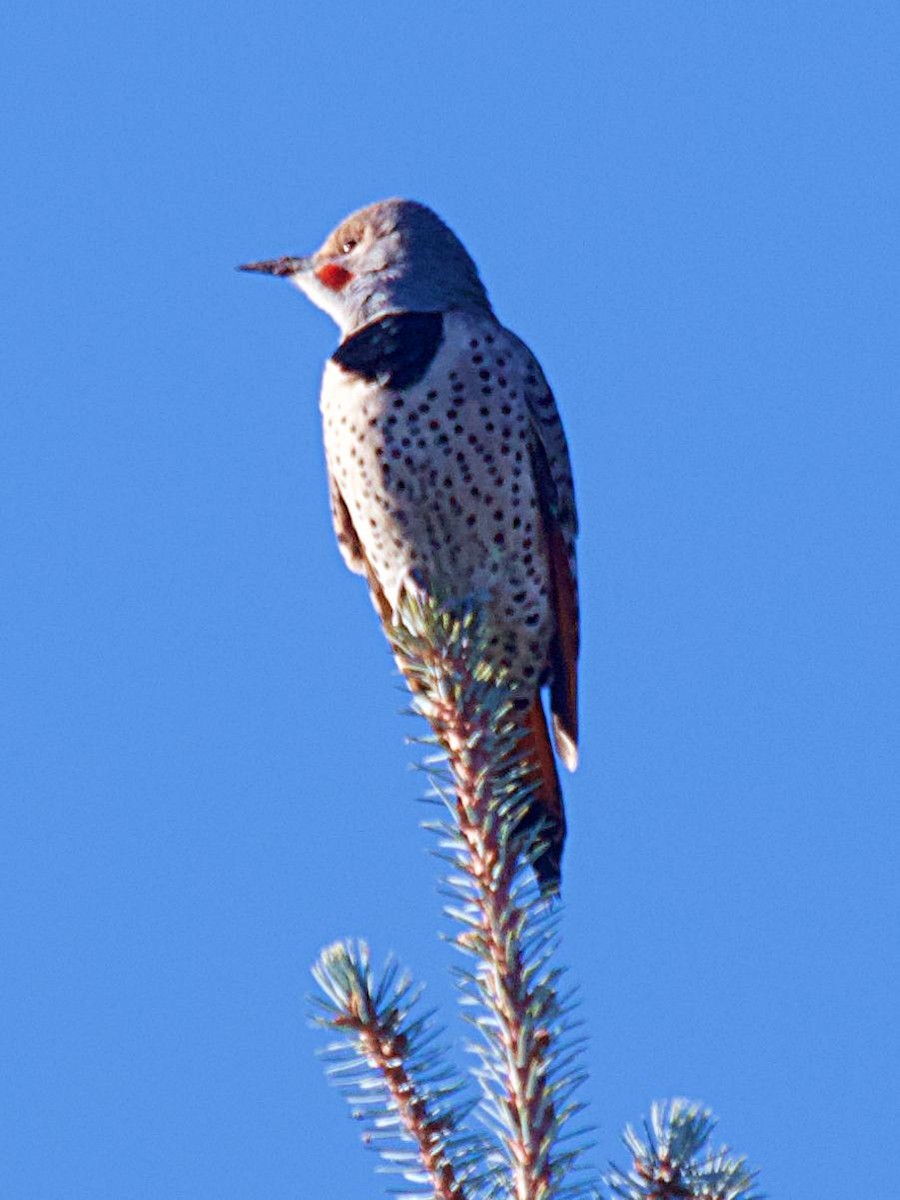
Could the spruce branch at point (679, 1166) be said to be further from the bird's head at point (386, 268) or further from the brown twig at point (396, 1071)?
the bird's head at point (386, 268)

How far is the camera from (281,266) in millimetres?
5730

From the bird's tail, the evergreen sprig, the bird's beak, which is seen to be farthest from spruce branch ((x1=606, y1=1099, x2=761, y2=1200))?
the bird's beak

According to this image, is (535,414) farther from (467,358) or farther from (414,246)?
(414,246)

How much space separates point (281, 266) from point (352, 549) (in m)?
1.15

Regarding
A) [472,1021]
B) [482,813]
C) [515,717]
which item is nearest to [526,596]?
[515,717]

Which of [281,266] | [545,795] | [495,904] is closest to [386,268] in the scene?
[281,266]

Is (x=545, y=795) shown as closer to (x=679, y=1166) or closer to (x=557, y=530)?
(x=557, y=530)

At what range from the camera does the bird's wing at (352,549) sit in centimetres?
506

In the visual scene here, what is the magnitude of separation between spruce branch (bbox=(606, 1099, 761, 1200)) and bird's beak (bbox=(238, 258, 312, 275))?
Answer: 3919mm

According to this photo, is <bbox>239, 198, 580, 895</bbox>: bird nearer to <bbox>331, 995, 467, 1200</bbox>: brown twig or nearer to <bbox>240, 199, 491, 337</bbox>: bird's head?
<bbox>240, 199, 491, 337</bbox>: bird's head

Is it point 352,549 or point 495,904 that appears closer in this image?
point 495,904

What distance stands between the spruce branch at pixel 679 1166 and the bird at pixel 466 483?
2.19 m

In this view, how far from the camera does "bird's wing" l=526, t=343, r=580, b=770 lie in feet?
16.1

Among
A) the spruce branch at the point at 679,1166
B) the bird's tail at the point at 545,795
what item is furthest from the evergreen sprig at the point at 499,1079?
the bird's tail at the point at 545,795
